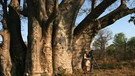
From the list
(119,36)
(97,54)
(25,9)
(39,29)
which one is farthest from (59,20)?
(119,36)

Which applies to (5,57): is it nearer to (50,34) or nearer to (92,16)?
(50,34)

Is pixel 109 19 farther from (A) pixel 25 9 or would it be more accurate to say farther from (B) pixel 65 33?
(A) pixel 25 9

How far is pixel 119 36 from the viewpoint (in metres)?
58.0

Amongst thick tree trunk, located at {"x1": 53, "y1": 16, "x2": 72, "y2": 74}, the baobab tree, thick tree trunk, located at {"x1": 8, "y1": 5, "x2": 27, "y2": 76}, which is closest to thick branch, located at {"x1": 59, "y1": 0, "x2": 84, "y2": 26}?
the baobab tree

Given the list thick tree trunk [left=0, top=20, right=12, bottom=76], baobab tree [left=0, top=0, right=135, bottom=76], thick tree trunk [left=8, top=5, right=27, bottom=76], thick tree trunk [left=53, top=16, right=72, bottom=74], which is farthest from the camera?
thick tree trunk [left=8, top=5, right=27, bottom=76]

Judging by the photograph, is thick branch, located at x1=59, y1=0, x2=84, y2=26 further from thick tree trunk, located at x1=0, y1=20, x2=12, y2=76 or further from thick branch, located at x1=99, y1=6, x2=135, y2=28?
thick tree trunk, located at x1=0, y1=20, x2=12, y2=76

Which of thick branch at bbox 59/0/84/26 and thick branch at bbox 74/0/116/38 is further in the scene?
thick branch at bbox 59/0/84/26

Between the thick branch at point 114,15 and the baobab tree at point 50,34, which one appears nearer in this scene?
the baobab tree at point 50,34

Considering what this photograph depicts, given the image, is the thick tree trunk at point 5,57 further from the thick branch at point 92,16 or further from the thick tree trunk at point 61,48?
the thick branch at point 92,16

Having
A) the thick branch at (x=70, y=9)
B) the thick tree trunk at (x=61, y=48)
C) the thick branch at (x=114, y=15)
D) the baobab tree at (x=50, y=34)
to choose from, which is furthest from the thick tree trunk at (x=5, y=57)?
the thick branch at (x=114, y=15)

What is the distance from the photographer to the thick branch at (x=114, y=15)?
12991mm

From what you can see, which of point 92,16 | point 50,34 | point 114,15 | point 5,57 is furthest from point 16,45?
point 114,15

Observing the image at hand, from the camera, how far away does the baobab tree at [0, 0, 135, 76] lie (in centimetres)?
1248

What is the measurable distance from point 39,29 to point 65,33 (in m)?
1.36
